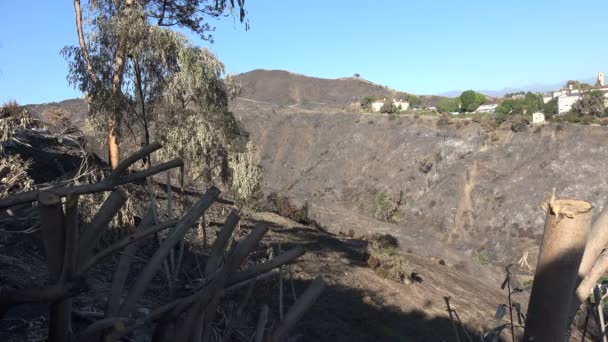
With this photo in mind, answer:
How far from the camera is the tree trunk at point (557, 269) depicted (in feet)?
4.04

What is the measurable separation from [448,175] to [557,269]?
4261 cm

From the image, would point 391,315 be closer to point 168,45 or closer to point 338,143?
point 168,45

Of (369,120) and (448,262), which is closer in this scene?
(448,262)

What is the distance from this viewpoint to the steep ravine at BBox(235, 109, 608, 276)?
116ft

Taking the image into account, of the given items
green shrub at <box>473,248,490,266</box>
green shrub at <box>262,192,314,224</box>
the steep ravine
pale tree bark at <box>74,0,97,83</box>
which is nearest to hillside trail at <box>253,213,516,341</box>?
green shrub at <box>262,192,314,224</box>

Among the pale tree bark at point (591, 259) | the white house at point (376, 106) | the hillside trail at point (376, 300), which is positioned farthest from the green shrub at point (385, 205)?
the pale tree bark at point (591, 259)

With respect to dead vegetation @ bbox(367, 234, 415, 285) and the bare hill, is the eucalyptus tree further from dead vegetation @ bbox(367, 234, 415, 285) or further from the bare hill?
the bare hill

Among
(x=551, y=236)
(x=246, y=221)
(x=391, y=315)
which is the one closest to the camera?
(x=551, y=236)

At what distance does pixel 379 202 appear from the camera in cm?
4194

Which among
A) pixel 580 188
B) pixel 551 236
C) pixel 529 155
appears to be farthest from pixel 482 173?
pixel 551 236

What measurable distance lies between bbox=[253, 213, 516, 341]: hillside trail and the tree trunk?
22.6 ft

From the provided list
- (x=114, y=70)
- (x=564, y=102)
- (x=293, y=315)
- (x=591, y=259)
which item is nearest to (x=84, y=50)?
(x=114, y=70)

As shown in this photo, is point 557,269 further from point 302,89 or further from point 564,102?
point 302,89

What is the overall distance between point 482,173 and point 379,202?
7.75 metres
